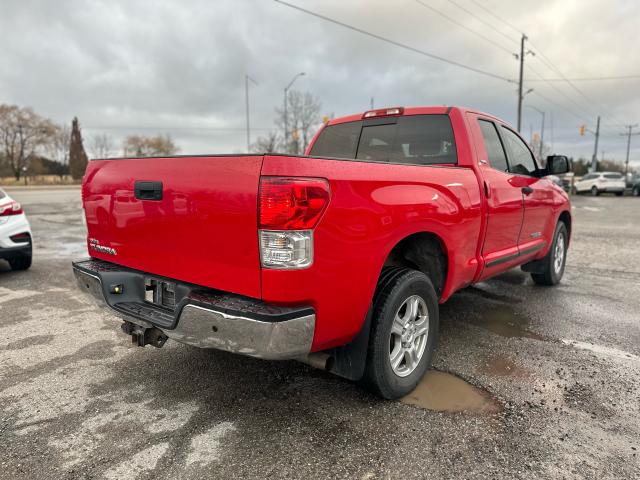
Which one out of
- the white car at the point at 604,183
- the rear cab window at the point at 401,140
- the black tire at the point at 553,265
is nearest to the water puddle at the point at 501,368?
the rear cab window at the point at 401,140

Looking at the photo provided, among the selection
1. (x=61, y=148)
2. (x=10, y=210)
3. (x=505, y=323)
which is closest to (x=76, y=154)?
(x=61, y=148)

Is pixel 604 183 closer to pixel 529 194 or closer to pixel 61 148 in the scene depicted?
pixel 529 194

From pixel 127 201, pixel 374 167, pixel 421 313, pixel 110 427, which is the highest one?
pixel 374 167

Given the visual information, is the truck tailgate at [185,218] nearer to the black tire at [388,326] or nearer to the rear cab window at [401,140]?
the black tire at [388,326]

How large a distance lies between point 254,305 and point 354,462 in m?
0.92

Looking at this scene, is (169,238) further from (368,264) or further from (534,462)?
(534,462)

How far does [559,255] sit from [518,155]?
2070mm

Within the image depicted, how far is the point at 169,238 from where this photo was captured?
2.50 metres

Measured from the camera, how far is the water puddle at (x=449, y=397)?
9.04 feet

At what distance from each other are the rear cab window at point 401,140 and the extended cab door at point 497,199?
263 millimetres

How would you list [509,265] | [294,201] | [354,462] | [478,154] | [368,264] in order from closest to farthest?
[294,201]
[354,462]
[368,264]
[478,154]
[509,265]

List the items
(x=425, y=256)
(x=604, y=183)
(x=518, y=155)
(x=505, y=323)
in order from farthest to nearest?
(x=604, y=183), (x=518, y=155), (x=505, y=323), (x=425, y=256)

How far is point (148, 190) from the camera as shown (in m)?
2.55

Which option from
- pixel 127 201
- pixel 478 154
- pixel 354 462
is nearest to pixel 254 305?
pixel 354 462
